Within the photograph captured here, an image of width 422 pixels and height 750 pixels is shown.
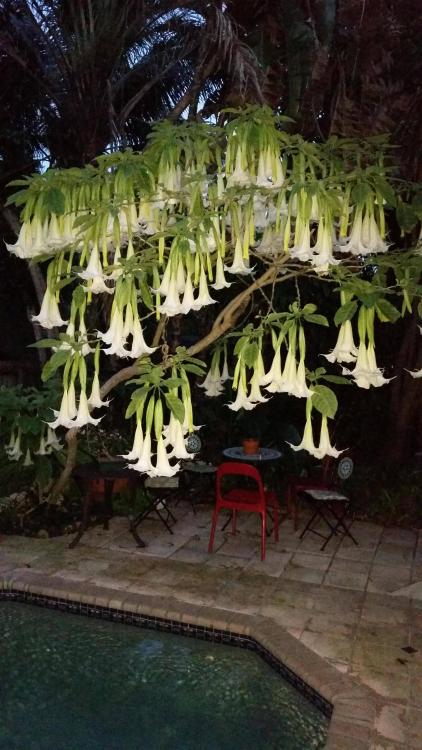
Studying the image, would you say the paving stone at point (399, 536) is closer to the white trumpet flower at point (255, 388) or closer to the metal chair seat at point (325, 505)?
the metal chair seat at point (325, 505)

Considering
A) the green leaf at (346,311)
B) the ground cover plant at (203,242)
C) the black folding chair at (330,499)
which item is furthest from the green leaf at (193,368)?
the black folding chair at (330,499)

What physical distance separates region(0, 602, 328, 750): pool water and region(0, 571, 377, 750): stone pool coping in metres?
0.13

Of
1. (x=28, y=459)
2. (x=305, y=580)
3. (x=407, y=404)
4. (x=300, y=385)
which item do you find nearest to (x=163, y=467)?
(x=300, y=385)

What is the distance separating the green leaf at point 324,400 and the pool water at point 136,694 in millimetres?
1745

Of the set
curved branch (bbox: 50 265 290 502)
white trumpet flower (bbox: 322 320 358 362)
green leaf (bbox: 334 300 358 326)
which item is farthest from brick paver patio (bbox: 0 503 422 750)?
green leaf (bbox: 334 300 358 326)

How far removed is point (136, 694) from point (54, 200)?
2.77 m

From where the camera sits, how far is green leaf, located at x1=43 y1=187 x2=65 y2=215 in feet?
10.3

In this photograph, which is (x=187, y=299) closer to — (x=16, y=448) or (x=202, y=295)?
(x=202, y=295)

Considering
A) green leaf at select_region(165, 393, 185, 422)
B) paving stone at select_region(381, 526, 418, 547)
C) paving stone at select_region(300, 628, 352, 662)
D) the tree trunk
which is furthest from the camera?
the tree trunk

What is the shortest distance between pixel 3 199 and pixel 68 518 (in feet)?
16.5

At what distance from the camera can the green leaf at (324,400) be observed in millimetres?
2952

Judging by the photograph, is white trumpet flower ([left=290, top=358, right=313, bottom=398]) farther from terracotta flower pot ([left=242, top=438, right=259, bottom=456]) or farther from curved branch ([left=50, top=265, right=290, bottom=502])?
terracotta flower pot ([left=242, top=438, right=259, bottom=456])

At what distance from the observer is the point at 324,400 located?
9.79ft

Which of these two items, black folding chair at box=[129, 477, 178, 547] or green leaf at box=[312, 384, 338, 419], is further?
black folding chair at box=[129, 477, 178, 547]
